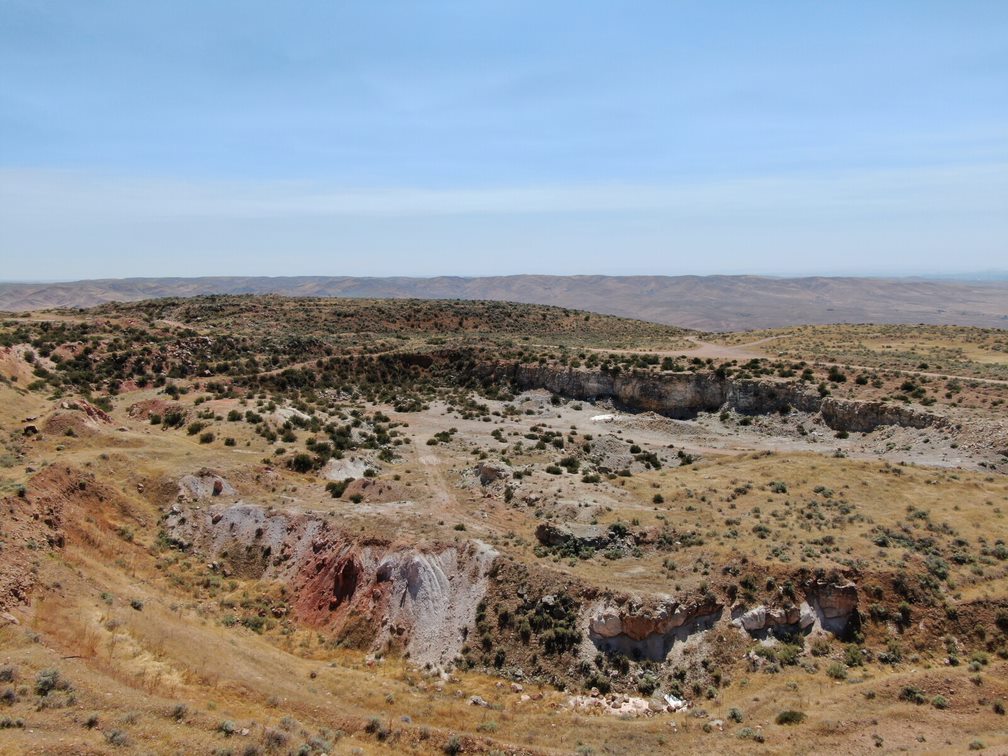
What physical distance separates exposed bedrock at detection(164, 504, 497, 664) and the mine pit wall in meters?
29.9

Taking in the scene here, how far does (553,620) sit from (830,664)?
331 inches

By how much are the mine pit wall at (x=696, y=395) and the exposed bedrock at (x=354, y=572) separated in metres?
29.9

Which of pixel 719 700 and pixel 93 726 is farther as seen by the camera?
pixel 719 700

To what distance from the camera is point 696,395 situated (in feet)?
159

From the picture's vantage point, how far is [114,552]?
2166 cm

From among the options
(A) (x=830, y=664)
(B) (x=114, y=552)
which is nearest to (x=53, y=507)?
(B) (x=114, y=552)

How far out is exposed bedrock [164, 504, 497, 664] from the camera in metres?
20.6

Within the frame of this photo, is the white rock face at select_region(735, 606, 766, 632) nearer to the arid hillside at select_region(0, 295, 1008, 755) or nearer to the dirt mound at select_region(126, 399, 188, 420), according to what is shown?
the arid hillside at select_region(0, 295, 1008, 755)

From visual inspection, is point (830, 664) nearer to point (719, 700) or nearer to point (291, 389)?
point (719, 700)

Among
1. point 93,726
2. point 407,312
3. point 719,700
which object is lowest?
point 719,700

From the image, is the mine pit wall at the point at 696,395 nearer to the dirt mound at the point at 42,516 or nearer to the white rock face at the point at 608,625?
the white rock face at the point at 608,625

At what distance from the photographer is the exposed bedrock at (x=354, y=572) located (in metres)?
20.6

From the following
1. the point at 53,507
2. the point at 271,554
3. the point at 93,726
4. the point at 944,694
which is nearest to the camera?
the point at 93,726

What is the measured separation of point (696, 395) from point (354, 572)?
3380 cm
